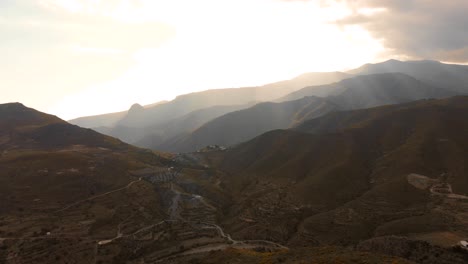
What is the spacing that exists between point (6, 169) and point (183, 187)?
251ft

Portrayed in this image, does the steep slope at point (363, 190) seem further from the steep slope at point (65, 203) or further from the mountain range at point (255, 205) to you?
the steep slope at point (65, 203)

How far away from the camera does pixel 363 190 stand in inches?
5797

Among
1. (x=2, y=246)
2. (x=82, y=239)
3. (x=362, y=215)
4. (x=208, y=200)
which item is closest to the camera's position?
(x=2, y=246)

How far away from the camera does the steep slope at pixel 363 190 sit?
11312 centimetres

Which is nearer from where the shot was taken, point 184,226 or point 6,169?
point 184,226

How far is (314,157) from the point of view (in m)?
188

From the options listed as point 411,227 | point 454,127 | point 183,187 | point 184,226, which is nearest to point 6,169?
point 183,187

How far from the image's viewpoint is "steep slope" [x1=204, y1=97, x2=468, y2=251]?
113 m

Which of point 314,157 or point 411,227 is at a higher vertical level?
point 314,157

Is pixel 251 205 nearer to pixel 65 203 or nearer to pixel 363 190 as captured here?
pixel 363 190

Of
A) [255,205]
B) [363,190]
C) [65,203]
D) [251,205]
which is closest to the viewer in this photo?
[65,203]

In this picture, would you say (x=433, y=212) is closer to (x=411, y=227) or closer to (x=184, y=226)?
(x=411, y=227)

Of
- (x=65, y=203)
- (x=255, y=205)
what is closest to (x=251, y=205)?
(x=255, y=205)

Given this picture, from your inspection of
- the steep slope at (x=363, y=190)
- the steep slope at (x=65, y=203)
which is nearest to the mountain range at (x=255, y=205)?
the steep slope at (x=65, y=203)
